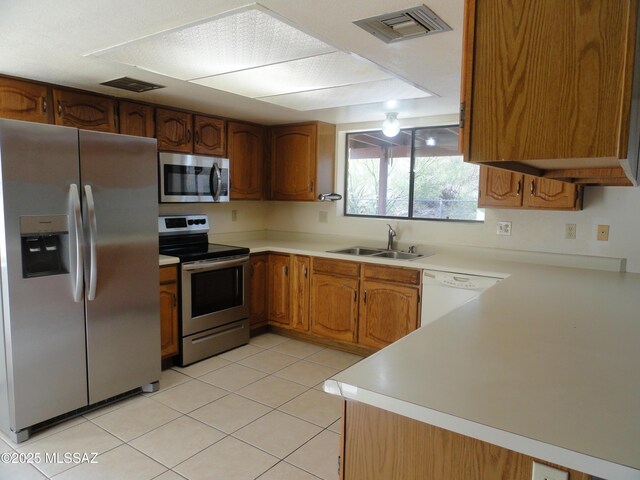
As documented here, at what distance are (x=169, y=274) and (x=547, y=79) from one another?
2888 mm

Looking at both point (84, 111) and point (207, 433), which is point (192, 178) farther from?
point (207, 433)

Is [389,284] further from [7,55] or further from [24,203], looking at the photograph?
[7,55]

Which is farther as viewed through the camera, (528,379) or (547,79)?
(528,379)

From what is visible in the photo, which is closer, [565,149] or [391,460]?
[565,149]

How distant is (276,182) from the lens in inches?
175

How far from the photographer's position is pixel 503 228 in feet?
11.0

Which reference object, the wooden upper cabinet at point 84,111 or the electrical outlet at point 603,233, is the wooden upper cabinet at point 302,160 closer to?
the wooden upper cabinet at point 84,111

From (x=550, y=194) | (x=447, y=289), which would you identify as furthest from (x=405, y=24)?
(x=447, y=289)

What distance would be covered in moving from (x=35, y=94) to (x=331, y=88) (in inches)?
75.5

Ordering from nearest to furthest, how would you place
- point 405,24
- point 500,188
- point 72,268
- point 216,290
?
point 405,24
point 72,268
point 500,188
point 216,290

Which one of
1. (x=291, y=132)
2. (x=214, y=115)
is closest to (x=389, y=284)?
(x=291, y=132)

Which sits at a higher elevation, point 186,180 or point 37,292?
point 186,180

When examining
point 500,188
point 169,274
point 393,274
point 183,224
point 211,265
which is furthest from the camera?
point 183,224

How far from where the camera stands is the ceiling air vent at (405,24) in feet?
5.42
